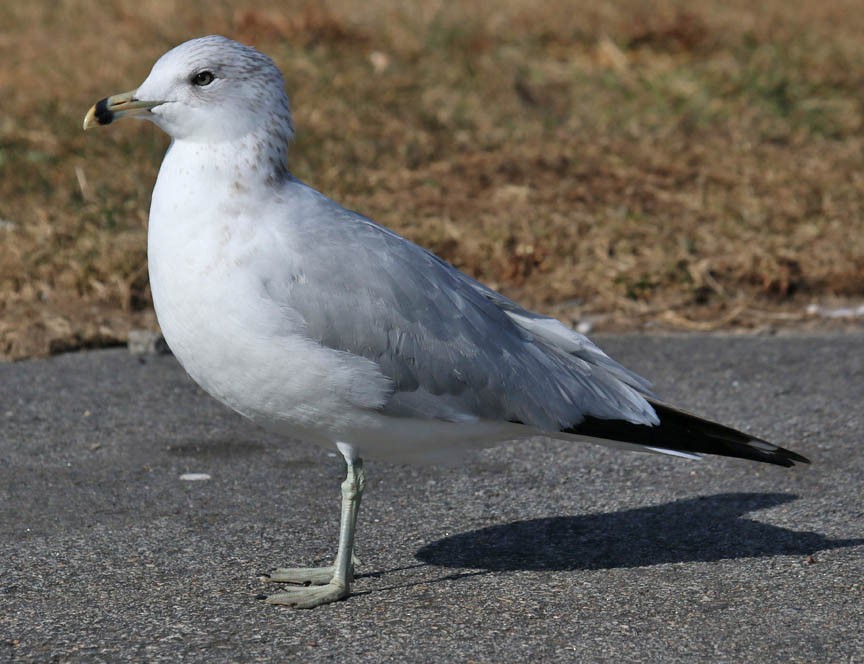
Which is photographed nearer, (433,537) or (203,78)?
(203,78)

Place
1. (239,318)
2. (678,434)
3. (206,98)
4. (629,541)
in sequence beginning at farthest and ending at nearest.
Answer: (629,541), (678,434), (206,98), (239,318)

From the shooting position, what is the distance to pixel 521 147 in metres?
8.58

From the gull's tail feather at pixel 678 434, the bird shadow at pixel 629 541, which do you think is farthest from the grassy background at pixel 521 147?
the gull's tail feather at pixel 678 434

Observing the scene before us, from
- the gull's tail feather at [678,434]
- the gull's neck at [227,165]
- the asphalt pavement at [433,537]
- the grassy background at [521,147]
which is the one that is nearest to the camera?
the asphalt pavement at [433,537]

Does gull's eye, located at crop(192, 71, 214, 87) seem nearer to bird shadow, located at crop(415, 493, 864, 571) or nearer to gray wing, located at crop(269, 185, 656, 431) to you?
gray wing, located at crop(269, 185, 656, 431)

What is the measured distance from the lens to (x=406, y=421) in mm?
3773

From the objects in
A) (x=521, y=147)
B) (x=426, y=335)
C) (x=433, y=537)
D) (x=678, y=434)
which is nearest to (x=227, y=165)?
(x=426, y=335)

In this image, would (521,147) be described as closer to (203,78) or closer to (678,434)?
(678,434)

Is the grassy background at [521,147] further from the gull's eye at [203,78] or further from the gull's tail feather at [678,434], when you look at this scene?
the gull's eye at [203,78]

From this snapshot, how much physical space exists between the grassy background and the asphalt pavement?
0.92 m

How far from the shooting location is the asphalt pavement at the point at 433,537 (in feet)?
11.2

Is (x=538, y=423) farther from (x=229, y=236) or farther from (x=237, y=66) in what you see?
(x=237, y=66)

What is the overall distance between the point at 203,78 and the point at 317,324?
2.59 ft

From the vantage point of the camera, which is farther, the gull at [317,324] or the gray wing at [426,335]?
the gray wing at [426,335]
